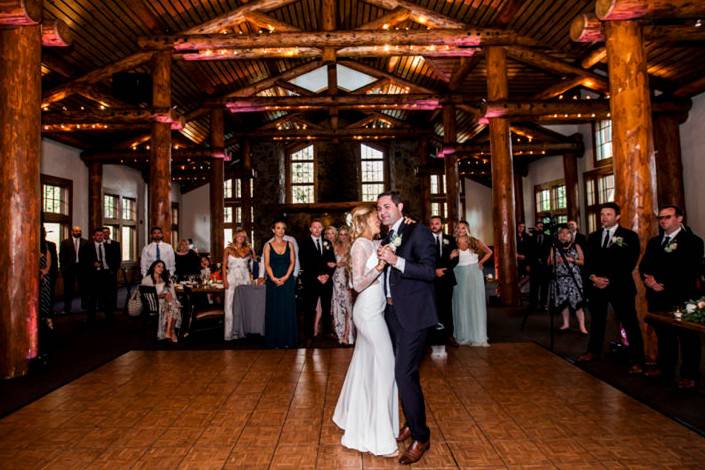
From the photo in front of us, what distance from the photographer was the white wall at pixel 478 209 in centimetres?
2008

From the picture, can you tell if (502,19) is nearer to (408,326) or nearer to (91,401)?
(408,326)

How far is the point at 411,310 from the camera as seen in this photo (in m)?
2.45

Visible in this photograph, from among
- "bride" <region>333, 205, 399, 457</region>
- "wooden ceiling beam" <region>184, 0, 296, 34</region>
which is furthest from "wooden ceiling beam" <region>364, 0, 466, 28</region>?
"bride" <region>333, 205, 399, 457</region>

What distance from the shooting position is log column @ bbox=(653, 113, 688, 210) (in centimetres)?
979

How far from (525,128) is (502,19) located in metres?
6.01

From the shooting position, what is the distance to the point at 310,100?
1255 cm

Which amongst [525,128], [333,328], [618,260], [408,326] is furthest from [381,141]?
[408,326]

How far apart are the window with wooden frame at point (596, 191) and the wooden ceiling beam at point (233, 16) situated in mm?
9921

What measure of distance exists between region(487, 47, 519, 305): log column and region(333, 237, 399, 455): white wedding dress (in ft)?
21.4

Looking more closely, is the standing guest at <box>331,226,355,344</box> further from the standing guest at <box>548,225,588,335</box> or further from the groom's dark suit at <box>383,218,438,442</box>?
the groom's dark suit at <box>383,218,438,442</box>

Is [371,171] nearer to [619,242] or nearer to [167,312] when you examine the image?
[167,312]

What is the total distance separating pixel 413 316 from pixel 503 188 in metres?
6.77

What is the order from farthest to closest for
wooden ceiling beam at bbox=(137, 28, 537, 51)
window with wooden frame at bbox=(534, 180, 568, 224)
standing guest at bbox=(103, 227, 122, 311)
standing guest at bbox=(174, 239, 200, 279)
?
window with wooden frame at bbox=(534, 180, 568, 224) < wooden ceiling beam at bbox=(137, 28, 537, 51) < standing guest at bbox=(103, 227, 122, 311) < standing guest at bbox=(174, 239, 200, 279)

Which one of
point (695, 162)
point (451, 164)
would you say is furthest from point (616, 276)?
point (451, 164)
